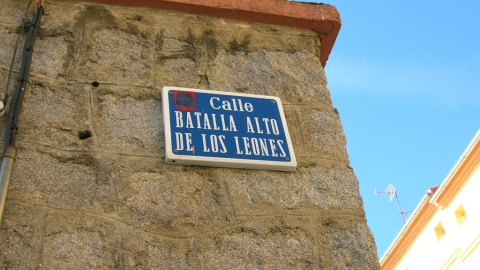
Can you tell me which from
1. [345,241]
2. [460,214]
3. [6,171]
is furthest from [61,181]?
[460,214]

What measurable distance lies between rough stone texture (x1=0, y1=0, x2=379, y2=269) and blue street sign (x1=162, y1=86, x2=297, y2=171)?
0.05 meters

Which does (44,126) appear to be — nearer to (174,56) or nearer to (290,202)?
(174,56)

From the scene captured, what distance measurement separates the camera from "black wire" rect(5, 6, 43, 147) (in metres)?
1.86

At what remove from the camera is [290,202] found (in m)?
1.93

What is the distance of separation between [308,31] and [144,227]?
3.96ft

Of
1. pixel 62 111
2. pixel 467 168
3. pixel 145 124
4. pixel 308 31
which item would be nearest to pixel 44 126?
pixel 62 111

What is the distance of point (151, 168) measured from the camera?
1.91 metres

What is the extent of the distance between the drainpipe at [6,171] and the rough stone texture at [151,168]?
1.5 inches

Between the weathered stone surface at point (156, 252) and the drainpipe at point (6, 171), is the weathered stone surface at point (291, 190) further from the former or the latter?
the drainpipe at point (6, 171)

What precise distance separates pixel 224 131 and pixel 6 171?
0.68 metres

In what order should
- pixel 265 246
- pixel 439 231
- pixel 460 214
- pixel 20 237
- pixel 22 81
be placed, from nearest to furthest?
pixel 20 237, pixel 265 246, pixel 22 81, pixel 460 214, pixel 439 231

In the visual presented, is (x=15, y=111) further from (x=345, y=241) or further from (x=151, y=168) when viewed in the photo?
(x=345, y=241)

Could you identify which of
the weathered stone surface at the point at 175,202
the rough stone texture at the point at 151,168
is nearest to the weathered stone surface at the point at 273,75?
the rough stone texture at the point at 151,168

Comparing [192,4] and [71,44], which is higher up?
[192,4]
